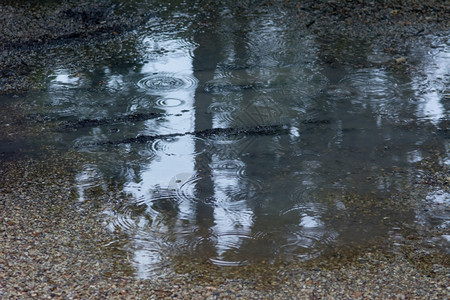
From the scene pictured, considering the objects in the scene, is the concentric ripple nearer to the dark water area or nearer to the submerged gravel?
the dark water area

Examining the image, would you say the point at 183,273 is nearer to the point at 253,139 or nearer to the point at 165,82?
the point at 253,139

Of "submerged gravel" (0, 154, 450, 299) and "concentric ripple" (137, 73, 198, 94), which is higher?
"submerged gravel" (0, 154, 450, 299)

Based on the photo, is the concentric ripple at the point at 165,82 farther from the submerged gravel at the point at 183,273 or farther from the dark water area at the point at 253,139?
the submerged gravel at the point at 183,273

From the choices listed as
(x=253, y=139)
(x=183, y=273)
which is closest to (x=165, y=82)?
(x=253, y=139)

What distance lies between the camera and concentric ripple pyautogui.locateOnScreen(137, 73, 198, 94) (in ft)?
20.1

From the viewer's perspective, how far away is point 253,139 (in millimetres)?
5082

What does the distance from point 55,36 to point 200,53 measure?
2.17 metres

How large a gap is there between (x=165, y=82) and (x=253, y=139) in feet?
5.59

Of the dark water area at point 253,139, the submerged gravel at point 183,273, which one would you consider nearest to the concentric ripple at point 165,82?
the dark water area at point 253,139

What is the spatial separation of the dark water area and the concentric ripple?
0.02m

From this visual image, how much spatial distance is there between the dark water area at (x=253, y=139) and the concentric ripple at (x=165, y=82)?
2 cm

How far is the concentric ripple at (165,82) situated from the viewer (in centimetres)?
614

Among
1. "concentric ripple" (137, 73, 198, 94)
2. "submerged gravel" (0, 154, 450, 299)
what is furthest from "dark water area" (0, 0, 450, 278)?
"submerged gravel" (0, 154, 450, 299)

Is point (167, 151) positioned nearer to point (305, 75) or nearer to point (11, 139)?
point (11, 139)
